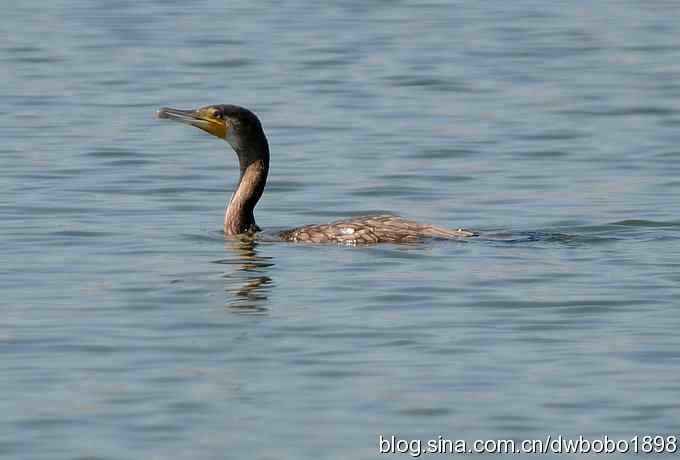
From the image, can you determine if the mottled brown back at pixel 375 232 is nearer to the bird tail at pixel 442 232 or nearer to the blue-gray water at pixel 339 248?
the bird tail at pixel 442 232

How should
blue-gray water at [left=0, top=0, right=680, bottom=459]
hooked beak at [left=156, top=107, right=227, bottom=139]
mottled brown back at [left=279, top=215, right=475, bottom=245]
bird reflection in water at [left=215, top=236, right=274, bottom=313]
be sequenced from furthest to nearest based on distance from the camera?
hooked beak at [left=156, top=107, right=227, bottom=139]
mottled brown back at [left=279, top=215, right=475, bottom=245]
bird reflection in water at [left=215, top=236, right=274, bottom=313]
blue-gray water at [left=0, top=0, right=680, bottom=459]

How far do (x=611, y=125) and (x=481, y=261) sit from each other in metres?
7.04

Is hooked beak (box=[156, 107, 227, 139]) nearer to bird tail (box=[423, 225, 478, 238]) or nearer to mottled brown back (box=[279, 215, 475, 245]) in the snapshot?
mottled brown back (box=[279, 215, 475, 245])

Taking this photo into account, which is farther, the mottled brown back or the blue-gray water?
the mottled brown back

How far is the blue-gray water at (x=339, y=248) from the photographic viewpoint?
9.72 m

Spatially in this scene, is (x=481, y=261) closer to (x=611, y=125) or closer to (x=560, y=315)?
(x=560, y=315)

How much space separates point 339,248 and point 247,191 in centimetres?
139

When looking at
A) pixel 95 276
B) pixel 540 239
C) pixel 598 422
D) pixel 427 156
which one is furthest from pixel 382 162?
pixel 598 422

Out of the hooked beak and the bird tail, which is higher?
the hooked beak

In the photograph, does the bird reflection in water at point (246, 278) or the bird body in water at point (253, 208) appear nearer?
the bird reflection in water at point (246, 278)

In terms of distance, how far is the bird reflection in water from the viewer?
12.3m

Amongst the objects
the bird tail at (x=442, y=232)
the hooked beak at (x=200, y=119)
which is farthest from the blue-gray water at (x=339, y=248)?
the hooked beak at (x=200, y=119)

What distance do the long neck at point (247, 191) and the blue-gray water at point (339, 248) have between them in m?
0.26

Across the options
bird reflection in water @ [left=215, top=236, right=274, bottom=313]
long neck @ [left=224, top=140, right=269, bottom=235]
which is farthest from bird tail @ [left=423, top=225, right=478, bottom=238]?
long neck @ [left=224, top=140, right=269, bottom=235]
